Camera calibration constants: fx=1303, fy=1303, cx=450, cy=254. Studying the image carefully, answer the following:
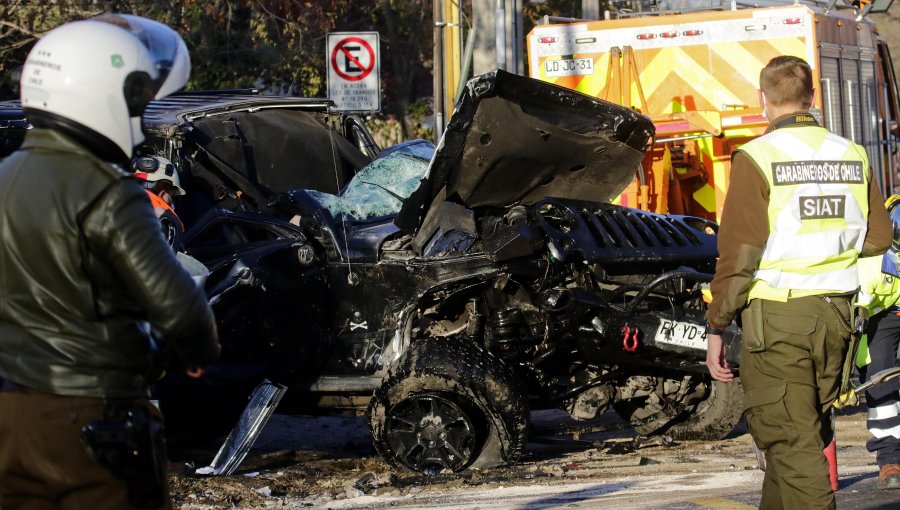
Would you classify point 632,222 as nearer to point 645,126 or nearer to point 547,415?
point 645,126

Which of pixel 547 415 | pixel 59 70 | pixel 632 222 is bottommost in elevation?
pixel 547 415

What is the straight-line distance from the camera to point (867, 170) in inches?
176

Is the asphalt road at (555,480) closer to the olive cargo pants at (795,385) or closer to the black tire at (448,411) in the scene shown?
the black tire at (448,411)

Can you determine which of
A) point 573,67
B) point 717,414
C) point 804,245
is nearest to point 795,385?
point 804,245

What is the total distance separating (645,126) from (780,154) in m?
2.99

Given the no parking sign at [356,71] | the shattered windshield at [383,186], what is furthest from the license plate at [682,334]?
the no parking sign at [356,71]

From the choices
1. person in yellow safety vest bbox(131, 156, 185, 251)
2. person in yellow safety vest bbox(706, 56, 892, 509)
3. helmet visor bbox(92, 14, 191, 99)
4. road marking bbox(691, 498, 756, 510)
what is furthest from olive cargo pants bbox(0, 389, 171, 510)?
person in yellow safety vest bbox(131, 156, 185, 251)

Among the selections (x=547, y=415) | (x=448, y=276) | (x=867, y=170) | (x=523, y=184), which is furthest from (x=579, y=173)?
(x=867, y=170)

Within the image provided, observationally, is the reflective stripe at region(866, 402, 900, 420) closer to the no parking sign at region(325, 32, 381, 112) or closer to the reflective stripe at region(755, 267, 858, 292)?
the reflective stripe at region(755, 267, 858, 292)

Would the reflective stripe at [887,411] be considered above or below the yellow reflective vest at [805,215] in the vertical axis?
below

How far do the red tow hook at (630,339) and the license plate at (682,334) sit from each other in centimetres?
11

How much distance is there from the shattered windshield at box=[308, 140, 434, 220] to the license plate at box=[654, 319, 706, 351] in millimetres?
1810

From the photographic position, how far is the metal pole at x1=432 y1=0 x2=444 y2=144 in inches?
529

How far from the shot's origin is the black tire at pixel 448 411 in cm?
673
